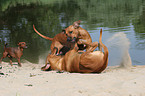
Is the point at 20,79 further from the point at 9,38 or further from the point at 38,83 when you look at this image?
the point at 9,38

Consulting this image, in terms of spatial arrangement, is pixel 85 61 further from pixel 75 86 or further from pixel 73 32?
pixel 75 86

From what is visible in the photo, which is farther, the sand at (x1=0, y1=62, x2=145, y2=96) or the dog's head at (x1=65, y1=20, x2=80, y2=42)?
the dog's head at (x1=65, y1=20, x2=80, y2=42)

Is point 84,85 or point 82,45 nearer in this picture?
point 84,85

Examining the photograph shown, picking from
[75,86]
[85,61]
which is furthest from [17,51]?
[75,86]

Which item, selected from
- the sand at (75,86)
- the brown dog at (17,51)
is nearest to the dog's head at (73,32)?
the sand at (75,86)

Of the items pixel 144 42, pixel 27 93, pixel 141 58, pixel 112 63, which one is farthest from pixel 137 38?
pixel 27 93

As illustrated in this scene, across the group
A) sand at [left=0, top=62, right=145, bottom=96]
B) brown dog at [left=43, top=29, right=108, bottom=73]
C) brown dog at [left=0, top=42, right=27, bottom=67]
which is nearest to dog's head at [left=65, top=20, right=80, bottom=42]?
brown dog at [left=43, top=29, right=108, bottom=73]

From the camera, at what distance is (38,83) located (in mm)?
6062

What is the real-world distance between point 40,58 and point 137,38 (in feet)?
20.8

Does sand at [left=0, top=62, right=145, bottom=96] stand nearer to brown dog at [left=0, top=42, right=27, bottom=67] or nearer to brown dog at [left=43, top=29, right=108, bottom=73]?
brown dog at [left=43, top=29, right=108, bottom=73]

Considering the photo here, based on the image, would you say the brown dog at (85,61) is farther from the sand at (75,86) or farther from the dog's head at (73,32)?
the sand at (75,86)

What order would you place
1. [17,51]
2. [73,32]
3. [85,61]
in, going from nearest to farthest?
[85,61], [73,32], [17,51]

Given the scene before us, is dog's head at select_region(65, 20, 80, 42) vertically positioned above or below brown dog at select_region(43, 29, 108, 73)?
above

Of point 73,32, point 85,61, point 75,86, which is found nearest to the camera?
point 75,86
